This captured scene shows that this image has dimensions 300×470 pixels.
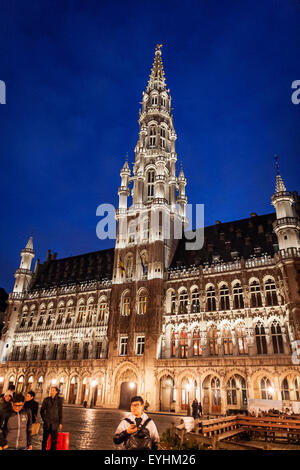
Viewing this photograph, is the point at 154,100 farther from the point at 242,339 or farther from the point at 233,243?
the point at 242,339

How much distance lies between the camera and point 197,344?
37250 mm

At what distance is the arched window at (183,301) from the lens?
39938mm

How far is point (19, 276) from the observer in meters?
58.9

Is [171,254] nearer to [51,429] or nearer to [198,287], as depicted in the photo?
[198,287]

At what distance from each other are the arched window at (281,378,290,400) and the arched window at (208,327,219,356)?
740 cm

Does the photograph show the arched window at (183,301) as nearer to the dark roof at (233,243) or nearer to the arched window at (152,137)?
the dark roof at (233,243)

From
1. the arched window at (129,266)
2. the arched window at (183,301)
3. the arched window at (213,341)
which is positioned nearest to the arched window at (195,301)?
the arched window at (183,301)

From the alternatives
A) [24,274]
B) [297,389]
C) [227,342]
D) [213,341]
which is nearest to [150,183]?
[213,341]

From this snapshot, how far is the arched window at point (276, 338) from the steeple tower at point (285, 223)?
832 cm

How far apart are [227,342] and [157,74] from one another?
175 ft

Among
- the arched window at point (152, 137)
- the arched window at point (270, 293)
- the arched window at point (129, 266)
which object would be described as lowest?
the arched window at point (270, 293)

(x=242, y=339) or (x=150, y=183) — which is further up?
(x=150, y=183)

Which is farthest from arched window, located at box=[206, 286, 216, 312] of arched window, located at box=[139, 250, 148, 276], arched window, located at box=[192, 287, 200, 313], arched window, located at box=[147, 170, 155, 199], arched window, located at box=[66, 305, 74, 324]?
arched window, located at box=[66, 305, 74, 324]

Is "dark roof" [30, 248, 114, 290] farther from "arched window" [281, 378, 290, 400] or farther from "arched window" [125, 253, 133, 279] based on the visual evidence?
"arched window" [281, 378, 290, 400]
